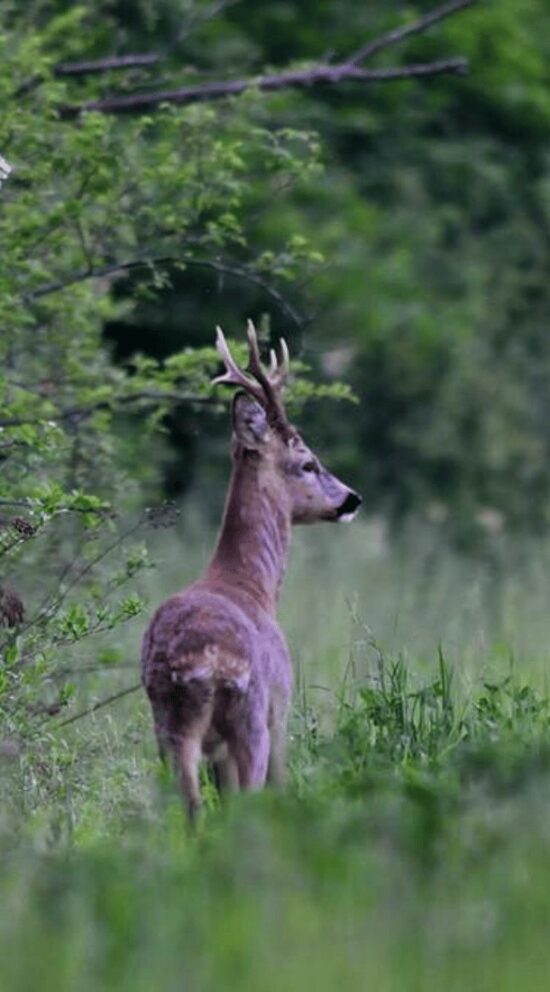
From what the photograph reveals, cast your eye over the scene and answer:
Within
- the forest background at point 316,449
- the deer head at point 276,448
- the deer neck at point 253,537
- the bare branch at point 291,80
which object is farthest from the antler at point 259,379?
the bare branch at point 291,80

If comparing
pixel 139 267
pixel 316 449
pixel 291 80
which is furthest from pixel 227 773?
pixel 316 449

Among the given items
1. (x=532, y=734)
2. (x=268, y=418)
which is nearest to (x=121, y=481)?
(x=268, y=418)

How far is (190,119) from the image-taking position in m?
12.0

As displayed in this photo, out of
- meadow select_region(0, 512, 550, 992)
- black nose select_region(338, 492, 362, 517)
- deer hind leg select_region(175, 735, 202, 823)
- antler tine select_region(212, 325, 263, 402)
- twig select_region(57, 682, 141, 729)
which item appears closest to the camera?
meadow select_region(0, 512, 550, 992)

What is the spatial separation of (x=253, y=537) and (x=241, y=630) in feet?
3.15

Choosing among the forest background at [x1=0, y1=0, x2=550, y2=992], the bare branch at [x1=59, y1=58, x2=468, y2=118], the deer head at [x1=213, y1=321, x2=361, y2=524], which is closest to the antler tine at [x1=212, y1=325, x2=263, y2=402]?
the deer head at [x1=213, y1=321, x2=361, y2=524]

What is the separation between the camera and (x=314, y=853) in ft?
21.7

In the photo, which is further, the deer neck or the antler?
the antler

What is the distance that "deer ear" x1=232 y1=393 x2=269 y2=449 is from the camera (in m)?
9.65

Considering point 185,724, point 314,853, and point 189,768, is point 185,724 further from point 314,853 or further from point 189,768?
point 314,853

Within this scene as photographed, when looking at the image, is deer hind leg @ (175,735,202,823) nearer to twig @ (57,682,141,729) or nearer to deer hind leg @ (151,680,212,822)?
deer hind leg @ (151,680,212,822)

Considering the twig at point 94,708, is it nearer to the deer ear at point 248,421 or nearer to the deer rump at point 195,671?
the deer ear at point 248,421

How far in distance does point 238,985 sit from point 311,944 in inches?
12.1

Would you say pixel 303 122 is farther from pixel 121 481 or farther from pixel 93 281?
pixel 121 481
